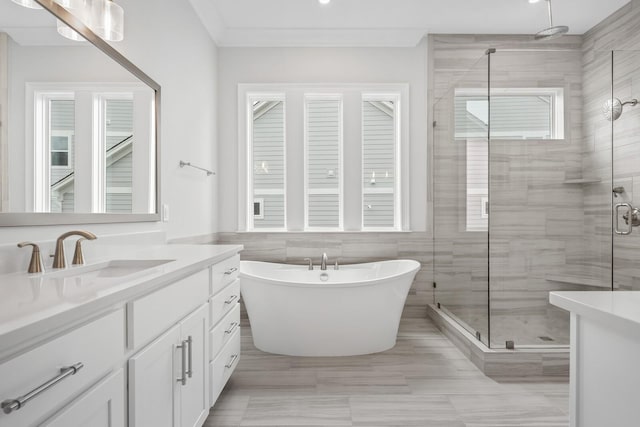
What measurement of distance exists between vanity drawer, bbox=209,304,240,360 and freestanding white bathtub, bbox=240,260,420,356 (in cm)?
46

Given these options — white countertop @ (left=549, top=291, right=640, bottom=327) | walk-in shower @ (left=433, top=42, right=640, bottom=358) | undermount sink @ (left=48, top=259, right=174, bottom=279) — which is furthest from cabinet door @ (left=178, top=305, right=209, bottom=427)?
walk-in shower @ (left=433, top=42, right=640, bottom=358)

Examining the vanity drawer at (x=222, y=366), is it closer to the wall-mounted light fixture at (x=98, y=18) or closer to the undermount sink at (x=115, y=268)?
the undermount sink at (x=115, y=268)

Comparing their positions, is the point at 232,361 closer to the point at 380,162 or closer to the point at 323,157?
the point at 323,157

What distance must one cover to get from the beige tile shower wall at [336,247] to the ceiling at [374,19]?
1814mm

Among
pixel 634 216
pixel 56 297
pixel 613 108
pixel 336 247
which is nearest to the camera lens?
pixel 56 297

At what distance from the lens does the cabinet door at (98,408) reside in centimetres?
74

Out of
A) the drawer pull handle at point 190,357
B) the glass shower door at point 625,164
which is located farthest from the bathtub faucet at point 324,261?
the glass shower door at point 625,164

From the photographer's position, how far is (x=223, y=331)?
1.90 meters

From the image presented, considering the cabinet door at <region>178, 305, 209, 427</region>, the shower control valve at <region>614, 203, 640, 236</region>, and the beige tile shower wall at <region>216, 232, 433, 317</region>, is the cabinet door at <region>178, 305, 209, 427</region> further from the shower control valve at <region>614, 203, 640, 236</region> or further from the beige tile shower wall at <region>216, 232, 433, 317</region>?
the shower control valve at <region>614, 203, 640, 236</region>

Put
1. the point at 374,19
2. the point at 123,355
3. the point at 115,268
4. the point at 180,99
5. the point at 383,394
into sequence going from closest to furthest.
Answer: the point at 123,355, the point at 115,268, the point at 383,394, the point at 180,99, the point at 374,19

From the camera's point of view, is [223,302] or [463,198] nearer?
[223,302]

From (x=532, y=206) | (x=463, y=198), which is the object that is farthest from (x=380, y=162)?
(x=532, y=206)

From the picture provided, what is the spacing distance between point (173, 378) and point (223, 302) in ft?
2.06

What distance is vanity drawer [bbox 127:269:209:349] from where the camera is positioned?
103 centimetres
